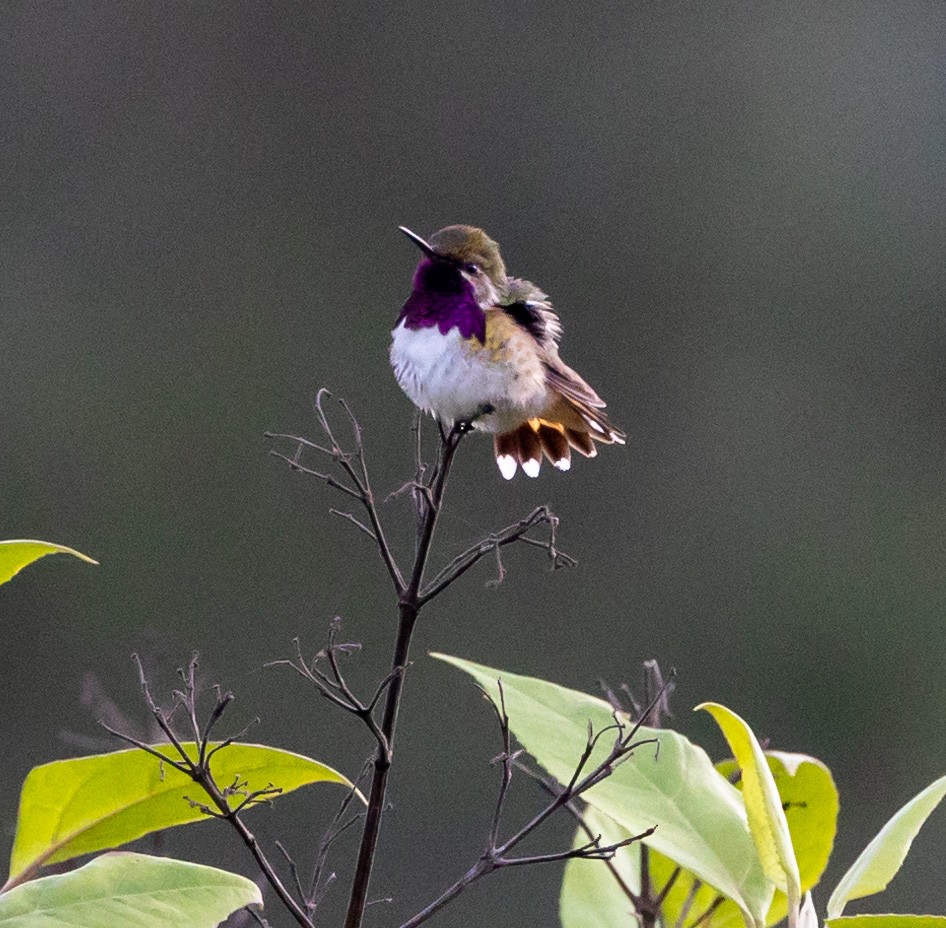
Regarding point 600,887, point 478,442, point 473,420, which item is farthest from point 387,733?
point 478,442

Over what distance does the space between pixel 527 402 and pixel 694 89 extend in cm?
747

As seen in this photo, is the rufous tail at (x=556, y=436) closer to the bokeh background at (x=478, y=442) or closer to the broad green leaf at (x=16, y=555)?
the broad green leaf at (x=16, y=555)

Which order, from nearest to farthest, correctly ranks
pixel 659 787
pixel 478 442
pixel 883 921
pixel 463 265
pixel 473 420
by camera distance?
1. pixel 883 921
2. pixel 659 787
3. pixel 473 420
4. pixel 463 265
5. pixel 478 442

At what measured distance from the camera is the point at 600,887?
72cm

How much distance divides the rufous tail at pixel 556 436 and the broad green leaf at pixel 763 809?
49 cm

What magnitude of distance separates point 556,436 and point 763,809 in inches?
22.4

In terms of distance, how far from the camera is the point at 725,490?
7.04m

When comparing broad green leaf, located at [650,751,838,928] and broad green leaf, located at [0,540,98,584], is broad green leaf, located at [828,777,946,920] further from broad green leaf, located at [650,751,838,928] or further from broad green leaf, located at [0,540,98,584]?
broad green leaf, located at [0,540,98,584]

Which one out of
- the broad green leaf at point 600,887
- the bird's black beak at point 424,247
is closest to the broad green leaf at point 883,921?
the broad green leaf at point 600,887

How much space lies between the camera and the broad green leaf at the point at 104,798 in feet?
2.09

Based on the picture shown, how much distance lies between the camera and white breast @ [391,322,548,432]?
3.61ft

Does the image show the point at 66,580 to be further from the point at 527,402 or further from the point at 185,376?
the point at 527,402

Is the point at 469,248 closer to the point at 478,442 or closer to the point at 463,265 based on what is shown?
the point at 463,265

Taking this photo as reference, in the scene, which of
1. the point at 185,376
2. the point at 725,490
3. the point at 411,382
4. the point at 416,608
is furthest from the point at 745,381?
the point at 416,608
